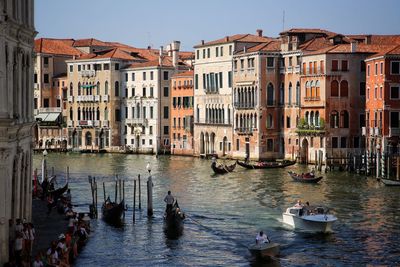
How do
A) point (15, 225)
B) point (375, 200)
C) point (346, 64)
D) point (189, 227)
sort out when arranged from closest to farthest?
point (15, 225) → point (189, 227) → point (375, 200) → point (346, 64)

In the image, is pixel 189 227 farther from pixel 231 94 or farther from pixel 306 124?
pixel 231 94

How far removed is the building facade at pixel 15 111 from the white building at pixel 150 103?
126 feet

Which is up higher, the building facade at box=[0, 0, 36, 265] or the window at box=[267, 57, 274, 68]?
the window at box=[267, 57, 274, 68]

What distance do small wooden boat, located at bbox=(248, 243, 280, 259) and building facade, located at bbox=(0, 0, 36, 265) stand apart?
14.3ft

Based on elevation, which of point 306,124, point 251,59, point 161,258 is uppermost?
point 251,59

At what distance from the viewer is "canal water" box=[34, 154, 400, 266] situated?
19.6m

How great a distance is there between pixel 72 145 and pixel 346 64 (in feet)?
78.8

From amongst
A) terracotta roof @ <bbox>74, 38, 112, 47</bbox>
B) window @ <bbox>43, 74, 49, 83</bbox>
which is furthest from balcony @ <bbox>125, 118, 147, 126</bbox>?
terracotta roof @ <bbox>74, 38, 112, 47</bbox>

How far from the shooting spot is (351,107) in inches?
1746

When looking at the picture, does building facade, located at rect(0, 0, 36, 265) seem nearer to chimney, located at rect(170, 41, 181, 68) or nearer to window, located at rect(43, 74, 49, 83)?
chimney, located at rect(170, 41, 181, 68)

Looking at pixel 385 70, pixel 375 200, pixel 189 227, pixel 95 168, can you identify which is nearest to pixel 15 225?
pixel 189 227

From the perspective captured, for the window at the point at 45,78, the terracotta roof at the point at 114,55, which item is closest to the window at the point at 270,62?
the terracotta roof at the point at 114,55

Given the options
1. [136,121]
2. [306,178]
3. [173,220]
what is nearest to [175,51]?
[136,121]

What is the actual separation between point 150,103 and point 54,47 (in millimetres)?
10283
